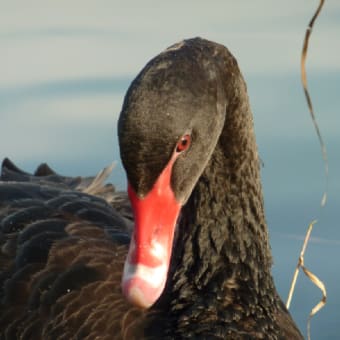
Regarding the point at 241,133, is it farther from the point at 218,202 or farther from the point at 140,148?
the point at 140,148

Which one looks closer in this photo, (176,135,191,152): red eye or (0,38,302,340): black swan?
(176,135,191,152): red eye

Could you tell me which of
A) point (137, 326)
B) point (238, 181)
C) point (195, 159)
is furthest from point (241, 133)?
point (137, 326)

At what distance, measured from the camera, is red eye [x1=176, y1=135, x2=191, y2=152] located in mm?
3100

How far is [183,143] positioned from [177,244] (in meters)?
0.85

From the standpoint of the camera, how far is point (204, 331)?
3.70 meters

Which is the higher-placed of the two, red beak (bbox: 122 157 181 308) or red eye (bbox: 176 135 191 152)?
red eye (bbox: 176 135 191 152)

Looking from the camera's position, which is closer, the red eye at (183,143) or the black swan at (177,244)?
the red eye at (183,143)

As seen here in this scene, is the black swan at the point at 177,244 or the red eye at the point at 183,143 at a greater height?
the red eye at the point at 183,143

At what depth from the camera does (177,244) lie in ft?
12.9

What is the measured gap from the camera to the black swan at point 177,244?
321 centimetres

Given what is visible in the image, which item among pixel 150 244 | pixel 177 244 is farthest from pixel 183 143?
pixel 177 244

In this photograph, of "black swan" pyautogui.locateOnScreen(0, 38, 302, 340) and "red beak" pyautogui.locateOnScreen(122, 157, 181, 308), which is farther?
"black swan" pyautogui.locateOnScreen(0, 38, 302, 340)

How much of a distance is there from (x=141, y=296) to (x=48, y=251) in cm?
83

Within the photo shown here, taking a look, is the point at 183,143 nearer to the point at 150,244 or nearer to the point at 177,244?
the point at 150,244
